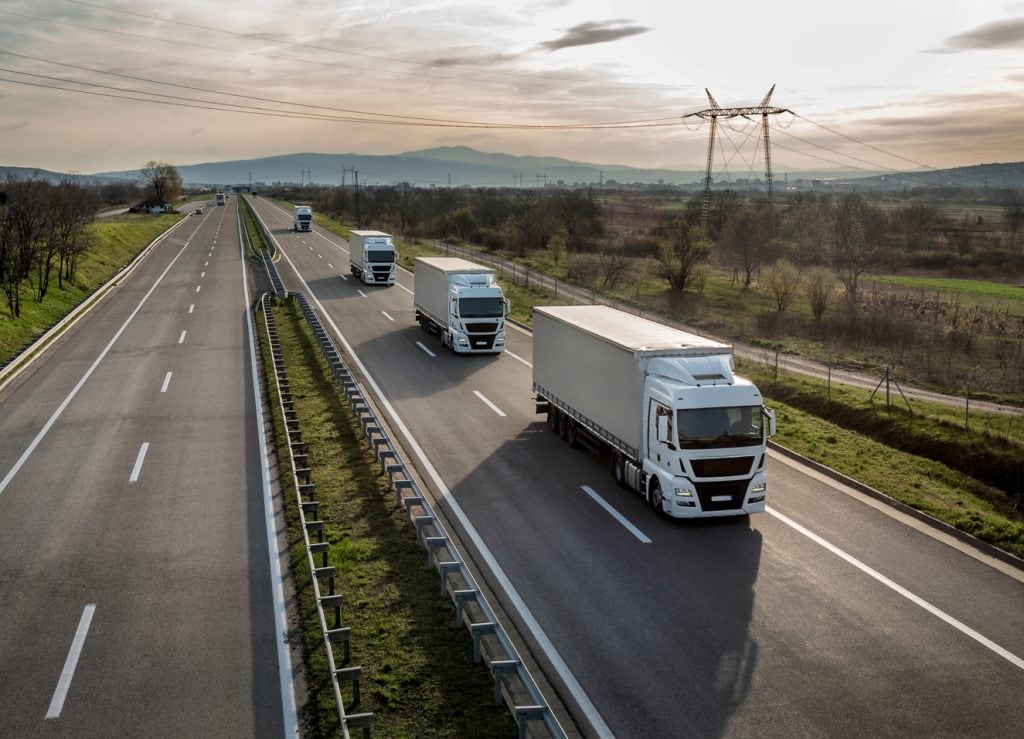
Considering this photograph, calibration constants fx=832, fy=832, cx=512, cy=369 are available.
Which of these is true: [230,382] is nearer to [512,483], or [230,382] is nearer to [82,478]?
[82,478]

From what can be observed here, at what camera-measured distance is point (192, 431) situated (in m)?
21.8

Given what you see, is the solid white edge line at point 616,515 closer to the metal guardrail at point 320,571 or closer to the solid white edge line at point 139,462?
the metal guardrail at point 320,571

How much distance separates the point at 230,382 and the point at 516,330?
14.6 meters

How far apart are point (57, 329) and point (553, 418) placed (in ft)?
83.2

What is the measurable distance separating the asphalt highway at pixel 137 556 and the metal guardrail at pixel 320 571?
0.71 m

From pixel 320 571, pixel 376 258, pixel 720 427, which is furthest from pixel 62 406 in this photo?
pixel 376 258

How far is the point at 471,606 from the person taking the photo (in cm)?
1241

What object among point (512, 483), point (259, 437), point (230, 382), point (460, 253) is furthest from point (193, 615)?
point (460, 253)

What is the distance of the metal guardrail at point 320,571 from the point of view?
9320mm

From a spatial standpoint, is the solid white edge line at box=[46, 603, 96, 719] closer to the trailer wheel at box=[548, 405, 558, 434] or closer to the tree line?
the trailer wheel at box=[548, 405, 558, 434]

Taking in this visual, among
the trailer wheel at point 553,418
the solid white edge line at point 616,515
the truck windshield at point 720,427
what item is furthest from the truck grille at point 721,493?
the trailer wheel at point 553,418

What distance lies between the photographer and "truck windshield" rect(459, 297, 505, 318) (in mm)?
31234

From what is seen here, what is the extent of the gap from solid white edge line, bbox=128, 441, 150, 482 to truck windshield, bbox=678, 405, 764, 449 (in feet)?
39.0

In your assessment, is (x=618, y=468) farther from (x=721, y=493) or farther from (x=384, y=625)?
(x=384, y=625)
